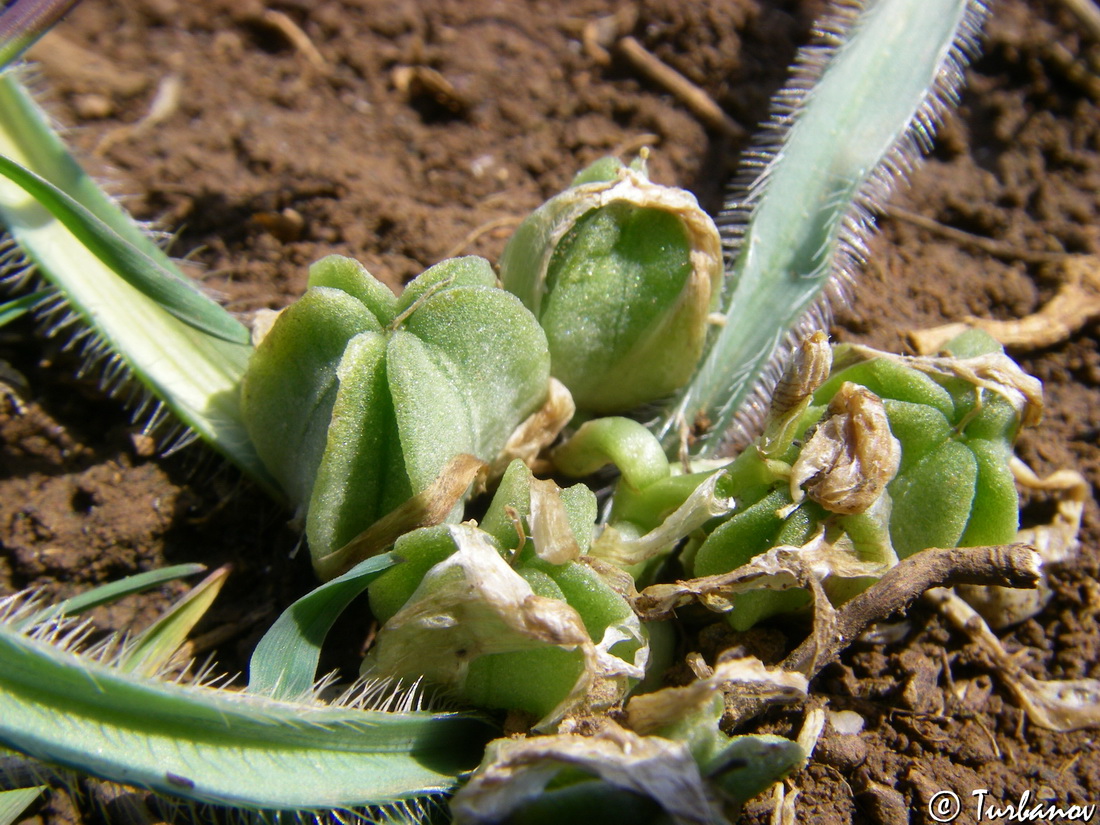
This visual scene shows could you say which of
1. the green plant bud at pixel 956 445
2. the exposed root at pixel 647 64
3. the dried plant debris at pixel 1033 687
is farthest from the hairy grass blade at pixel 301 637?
the exposed root at pixel 647 64

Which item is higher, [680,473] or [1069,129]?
[1069,129]

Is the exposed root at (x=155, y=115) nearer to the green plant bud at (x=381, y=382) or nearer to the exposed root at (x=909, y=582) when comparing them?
the green plant bud at (x=381, y=382)

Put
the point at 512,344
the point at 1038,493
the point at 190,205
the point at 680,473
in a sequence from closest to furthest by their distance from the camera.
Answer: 1. the point at 512,344
2. the point at 680,473
3. the point at 1038,493
4. the point at 190,205

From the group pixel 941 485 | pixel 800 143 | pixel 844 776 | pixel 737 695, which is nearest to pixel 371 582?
pixel 737 695

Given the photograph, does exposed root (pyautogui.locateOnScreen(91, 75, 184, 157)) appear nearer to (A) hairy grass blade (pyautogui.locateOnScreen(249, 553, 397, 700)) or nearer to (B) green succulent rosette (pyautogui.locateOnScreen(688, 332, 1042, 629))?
(A) hairy grass blade (pyautogui.locateOnScreen(249, 553, 397, 700))

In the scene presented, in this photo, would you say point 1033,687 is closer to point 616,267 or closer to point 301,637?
point 616,267

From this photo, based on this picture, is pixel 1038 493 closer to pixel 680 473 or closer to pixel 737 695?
pixel 680 473

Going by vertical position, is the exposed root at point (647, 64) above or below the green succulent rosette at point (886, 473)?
above
